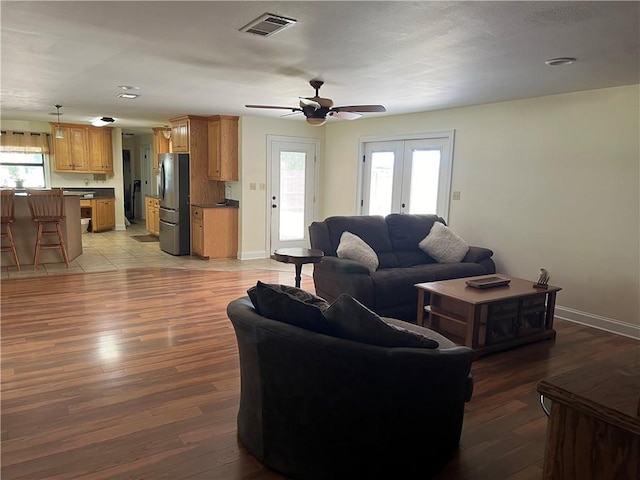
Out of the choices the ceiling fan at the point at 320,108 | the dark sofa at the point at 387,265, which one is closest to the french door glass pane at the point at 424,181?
the dark sofa at the point at 387,265

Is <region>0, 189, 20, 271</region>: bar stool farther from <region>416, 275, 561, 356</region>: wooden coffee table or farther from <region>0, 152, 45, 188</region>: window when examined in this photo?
<region>416, 275, 561, 356</region>: wooden coffee table

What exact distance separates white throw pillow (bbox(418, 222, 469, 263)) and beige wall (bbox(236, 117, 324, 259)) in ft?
A: 10.4

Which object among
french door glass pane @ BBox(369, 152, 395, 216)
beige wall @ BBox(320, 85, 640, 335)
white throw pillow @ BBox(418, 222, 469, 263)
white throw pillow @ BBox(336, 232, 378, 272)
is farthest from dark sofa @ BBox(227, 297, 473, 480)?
french door glass pane @ BBox(369, 152, 395, 216)

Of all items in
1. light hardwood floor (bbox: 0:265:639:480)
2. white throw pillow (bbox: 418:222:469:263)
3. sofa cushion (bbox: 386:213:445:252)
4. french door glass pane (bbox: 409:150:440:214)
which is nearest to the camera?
light hardwood floor (bbox: 0:265:639:480)

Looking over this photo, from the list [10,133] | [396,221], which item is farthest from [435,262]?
[10,133]

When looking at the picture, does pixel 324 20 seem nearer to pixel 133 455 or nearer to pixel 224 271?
pixel 133 455

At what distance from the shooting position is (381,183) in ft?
22.5

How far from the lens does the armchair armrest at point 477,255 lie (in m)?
4.92

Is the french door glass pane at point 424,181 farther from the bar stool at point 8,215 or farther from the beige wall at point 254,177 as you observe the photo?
the bar stool at point 8,215

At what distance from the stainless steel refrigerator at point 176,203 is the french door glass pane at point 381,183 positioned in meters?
3.03

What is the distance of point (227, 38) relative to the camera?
2918mm

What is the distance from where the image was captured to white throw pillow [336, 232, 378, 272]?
439 centimetres

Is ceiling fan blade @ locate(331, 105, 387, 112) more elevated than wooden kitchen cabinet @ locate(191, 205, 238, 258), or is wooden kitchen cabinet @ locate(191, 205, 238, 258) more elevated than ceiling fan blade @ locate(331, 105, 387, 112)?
ceiling fan blade @ locate(331, 105, 387, 112)

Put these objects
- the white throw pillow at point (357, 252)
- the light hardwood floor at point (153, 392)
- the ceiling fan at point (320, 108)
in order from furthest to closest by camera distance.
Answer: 1. the white throw pillow at point (357, 252)
2. the ceiling fan at point (320, 108)
3. the light hardwood floor at point (153, 392)
